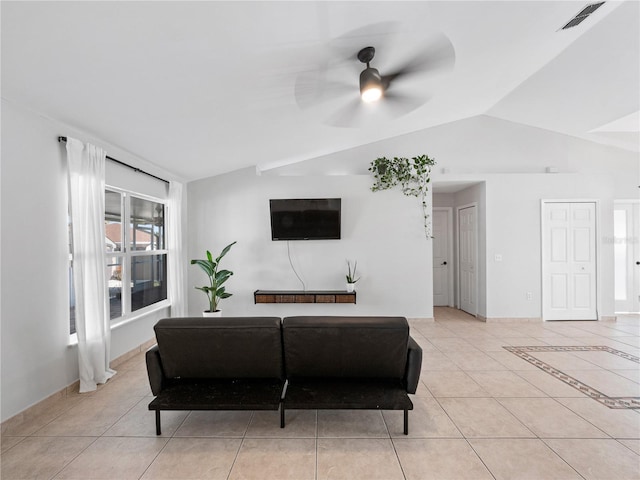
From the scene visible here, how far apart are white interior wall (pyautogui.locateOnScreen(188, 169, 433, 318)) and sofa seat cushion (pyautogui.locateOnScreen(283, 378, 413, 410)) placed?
3148 mm

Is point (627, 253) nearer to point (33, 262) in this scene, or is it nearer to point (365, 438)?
point (365, 438)

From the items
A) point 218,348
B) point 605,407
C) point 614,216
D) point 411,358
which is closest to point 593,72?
point 614,216

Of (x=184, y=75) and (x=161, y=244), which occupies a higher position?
(x=184, y=75)

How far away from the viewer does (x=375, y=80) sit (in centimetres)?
229

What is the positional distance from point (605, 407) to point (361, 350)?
7.53ft

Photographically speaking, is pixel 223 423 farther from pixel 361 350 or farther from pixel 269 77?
pixel 269 77

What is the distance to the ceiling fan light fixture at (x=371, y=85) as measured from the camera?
7.51 ft

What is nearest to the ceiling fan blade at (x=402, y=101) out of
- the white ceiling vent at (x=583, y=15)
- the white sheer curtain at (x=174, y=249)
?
the white ceiling vent at (x=583, y=15)

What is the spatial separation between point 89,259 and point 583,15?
5.19 m

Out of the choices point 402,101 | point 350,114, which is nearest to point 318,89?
point 350,114

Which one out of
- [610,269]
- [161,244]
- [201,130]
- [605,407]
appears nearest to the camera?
[605,407]

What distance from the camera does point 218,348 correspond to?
7.27ft

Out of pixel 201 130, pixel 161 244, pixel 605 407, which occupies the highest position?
pixel 201 130

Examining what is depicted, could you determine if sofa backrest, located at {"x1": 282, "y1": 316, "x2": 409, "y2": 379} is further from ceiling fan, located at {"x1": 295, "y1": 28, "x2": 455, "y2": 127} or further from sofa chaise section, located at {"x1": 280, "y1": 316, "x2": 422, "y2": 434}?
ceiling fan, located at {"x1": 295, "y1": 28, "x2": 455, "y2": 127}
